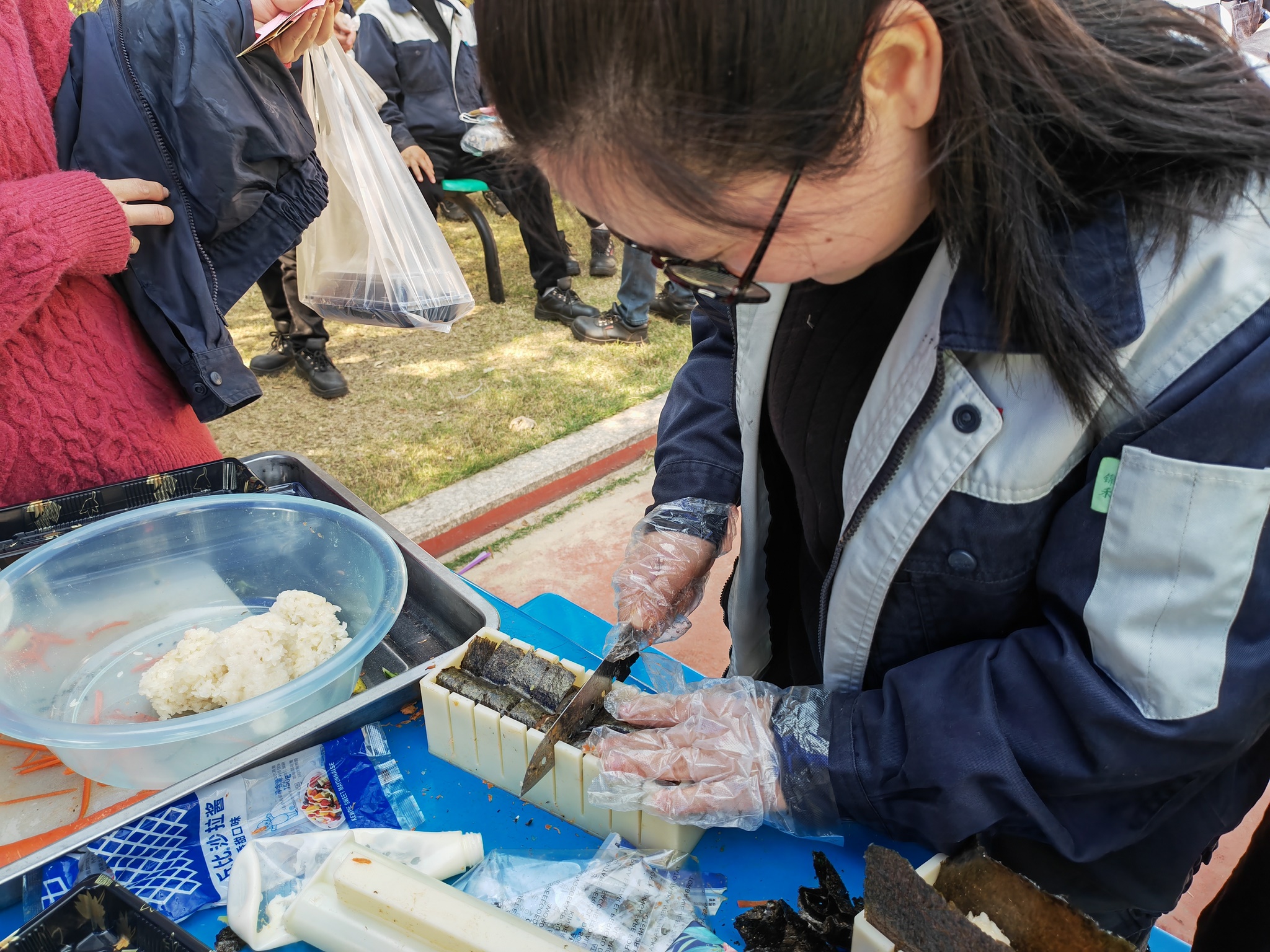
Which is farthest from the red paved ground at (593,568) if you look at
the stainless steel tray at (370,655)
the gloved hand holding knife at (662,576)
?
the gloved hand holding knife at (662,576)

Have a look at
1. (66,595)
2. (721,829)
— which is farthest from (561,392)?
(721,829)

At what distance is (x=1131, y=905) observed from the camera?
3.77 feet

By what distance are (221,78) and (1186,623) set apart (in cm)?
200

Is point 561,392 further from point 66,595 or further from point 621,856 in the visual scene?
point 621,856

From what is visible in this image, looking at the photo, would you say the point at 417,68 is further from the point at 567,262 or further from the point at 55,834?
the point at 55,834

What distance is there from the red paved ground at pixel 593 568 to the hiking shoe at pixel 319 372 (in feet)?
5.95

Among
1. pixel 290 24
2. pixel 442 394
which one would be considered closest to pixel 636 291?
pixel 442 394

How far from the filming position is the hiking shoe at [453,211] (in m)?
7.63

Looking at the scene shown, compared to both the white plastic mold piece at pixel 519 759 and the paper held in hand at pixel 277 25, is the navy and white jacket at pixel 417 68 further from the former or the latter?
the white plastic mold piece at pixel 519 759

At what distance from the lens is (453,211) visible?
7.68m

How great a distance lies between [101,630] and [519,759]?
86 cm

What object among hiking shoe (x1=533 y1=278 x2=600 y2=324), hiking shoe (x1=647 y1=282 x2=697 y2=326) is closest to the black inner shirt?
hiking shoe (x1=533 y1=278 x2=600 y2=324)

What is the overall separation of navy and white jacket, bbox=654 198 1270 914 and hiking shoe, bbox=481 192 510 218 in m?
6.69

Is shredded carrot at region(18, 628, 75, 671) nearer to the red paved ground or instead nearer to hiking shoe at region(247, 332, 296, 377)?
the red paved ground
